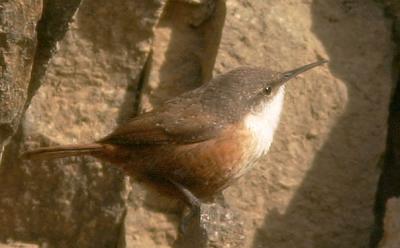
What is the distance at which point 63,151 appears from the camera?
6527mm

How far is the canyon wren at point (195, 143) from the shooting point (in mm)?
6438

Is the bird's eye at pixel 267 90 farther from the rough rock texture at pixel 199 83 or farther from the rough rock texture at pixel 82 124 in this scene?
the rough rock texture at pixel 82 124

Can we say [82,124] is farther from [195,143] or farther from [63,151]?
[195,143]

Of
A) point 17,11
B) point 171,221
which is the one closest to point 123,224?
point 171,221

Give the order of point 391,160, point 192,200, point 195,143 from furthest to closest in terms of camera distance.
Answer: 1. point 391,160
2. point 195,143
3. point 192,200

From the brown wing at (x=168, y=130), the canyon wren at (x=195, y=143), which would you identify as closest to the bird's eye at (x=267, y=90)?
the canyon wren at (x=195, y=143)

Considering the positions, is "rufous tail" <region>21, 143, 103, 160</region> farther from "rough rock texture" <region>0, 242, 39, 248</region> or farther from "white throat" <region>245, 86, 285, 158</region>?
"rough rock texture" <region>0, 242, 39, 248</region>

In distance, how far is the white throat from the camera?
6539mm

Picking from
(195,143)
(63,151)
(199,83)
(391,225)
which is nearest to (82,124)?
(199,83)

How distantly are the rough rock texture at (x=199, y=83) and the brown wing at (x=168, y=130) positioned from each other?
991mm

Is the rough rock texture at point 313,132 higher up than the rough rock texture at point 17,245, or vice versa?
the rough rock texture at point 313,132

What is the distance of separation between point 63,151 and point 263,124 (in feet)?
3.50

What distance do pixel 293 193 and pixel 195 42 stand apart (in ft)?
3.69

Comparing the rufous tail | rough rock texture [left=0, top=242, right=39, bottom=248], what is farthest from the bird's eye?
rough rock texture [left=0, top=242, right=39, bottom=248]
